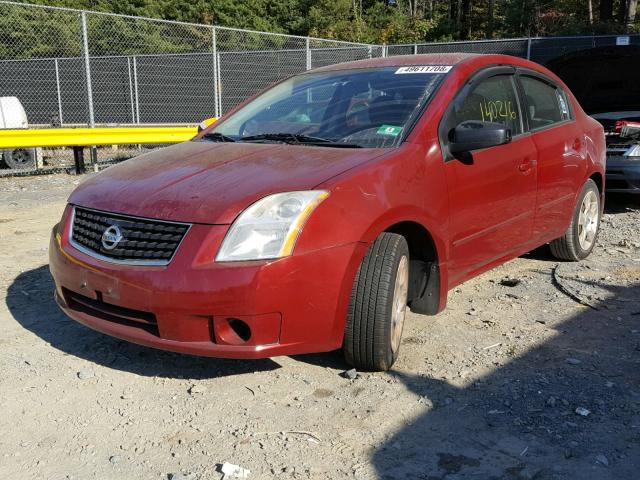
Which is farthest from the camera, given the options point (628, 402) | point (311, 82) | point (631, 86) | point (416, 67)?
point (631, 86)

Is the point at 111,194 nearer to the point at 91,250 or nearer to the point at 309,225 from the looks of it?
the point at 91,250

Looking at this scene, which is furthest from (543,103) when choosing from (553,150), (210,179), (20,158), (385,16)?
(385,16)

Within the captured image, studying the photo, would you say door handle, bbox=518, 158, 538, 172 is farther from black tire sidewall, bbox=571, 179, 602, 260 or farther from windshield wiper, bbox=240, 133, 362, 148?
windshield wiper, bbox=240, 133, 362, 148

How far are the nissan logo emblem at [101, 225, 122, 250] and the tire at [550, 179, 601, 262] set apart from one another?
358 centimetres

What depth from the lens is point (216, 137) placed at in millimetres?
4062

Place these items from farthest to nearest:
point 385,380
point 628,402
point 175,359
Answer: point 175,359 → point 385,380 → point 628,402

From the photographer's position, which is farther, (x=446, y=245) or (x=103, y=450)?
(x=446, y=245)

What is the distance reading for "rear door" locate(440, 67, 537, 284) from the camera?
11.7 ft

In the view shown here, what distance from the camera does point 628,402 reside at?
2.93 meters

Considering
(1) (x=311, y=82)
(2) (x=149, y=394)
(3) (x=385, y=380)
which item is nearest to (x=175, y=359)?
(2) (x=149, y=394)

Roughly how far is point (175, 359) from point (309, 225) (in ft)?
4.09

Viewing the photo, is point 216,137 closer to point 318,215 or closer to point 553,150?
point 318,215

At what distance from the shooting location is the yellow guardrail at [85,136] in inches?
372

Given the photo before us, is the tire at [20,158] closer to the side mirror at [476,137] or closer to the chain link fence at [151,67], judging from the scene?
the chain link fence at [151,67]
